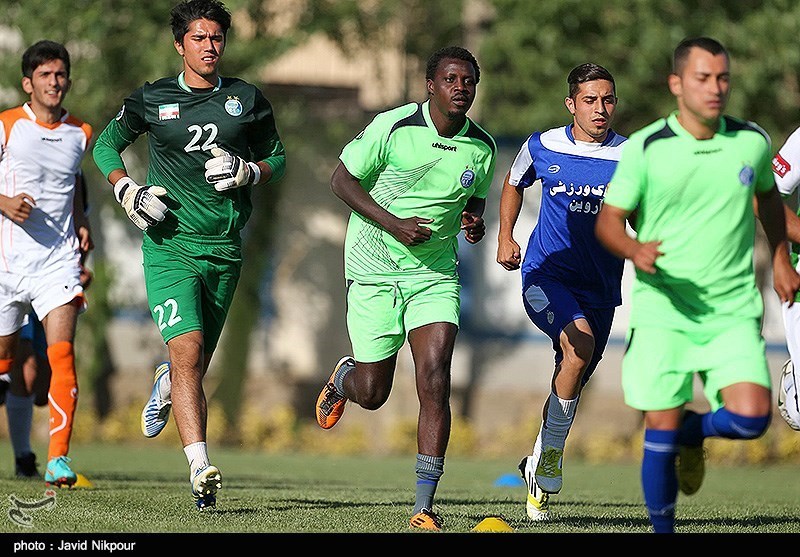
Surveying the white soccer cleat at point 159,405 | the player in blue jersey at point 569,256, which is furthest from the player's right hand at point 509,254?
the white soccer cleat at point 159,405

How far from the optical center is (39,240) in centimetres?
948

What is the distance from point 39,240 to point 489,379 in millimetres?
11166

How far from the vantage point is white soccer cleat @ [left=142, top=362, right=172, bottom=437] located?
27.5 ft

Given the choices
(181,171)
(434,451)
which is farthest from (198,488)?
(181,171)

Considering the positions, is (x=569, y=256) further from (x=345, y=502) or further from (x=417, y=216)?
(x=345, y=502)

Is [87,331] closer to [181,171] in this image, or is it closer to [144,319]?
[144,319]

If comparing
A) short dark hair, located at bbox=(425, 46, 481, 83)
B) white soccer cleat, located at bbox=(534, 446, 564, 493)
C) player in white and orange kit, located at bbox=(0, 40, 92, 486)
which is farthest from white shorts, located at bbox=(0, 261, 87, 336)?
white soccer cleat, located at bbox=(534, 446, 564, 493)

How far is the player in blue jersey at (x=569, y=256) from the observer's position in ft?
27.1

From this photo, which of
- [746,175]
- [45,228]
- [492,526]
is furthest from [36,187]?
[746,175]

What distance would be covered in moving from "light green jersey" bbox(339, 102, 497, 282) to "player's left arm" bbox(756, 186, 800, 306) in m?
1.95

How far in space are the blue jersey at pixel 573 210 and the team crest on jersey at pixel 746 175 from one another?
2112mm

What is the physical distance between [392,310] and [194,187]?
143 centimetres

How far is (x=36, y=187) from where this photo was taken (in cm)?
948

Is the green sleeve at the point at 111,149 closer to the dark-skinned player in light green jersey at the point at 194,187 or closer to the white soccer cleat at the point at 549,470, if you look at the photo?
the dark-skinned player in light green jersey at the point at 194,187
